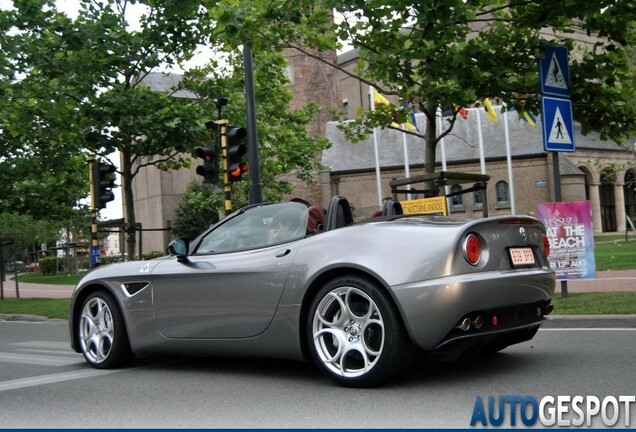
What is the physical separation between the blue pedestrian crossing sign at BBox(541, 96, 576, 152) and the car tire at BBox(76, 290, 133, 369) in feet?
21.4

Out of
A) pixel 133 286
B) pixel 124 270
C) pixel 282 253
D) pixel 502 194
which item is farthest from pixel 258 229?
pixel 502 194

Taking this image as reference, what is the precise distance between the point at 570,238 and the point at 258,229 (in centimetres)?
709

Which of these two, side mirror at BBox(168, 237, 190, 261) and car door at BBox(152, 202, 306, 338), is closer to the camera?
car door at BBox(152, 202, 306, 338)

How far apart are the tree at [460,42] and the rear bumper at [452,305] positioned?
5569 millimetres

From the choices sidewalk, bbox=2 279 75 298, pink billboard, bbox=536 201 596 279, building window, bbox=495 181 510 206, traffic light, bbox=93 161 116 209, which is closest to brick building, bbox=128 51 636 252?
building window, bbox=495 181 510 206

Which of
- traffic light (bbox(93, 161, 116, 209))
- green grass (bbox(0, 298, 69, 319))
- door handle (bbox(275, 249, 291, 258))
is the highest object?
traffic light (bbox(93, 161, 116, 209))

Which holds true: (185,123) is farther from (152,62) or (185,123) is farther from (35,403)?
(35,403)

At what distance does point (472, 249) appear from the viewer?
5477mm

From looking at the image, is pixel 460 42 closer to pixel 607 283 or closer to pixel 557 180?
pixel 557 180

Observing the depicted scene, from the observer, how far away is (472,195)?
6225 centimetres

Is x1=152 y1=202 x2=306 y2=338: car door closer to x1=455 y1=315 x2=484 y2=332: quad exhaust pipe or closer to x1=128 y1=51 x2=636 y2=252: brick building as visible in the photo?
x1=455 y1=315 x2=484 y2=332: quad exhaust pipe

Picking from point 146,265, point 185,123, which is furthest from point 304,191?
point 146,265

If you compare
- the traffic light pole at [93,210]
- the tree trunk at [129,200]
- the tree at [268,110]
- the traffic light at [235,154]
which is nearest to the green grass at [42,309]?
A: the traffic light pole at [93,210]

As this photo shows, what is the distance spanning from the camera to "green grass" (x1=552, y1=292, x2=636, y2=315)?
32.7ft
